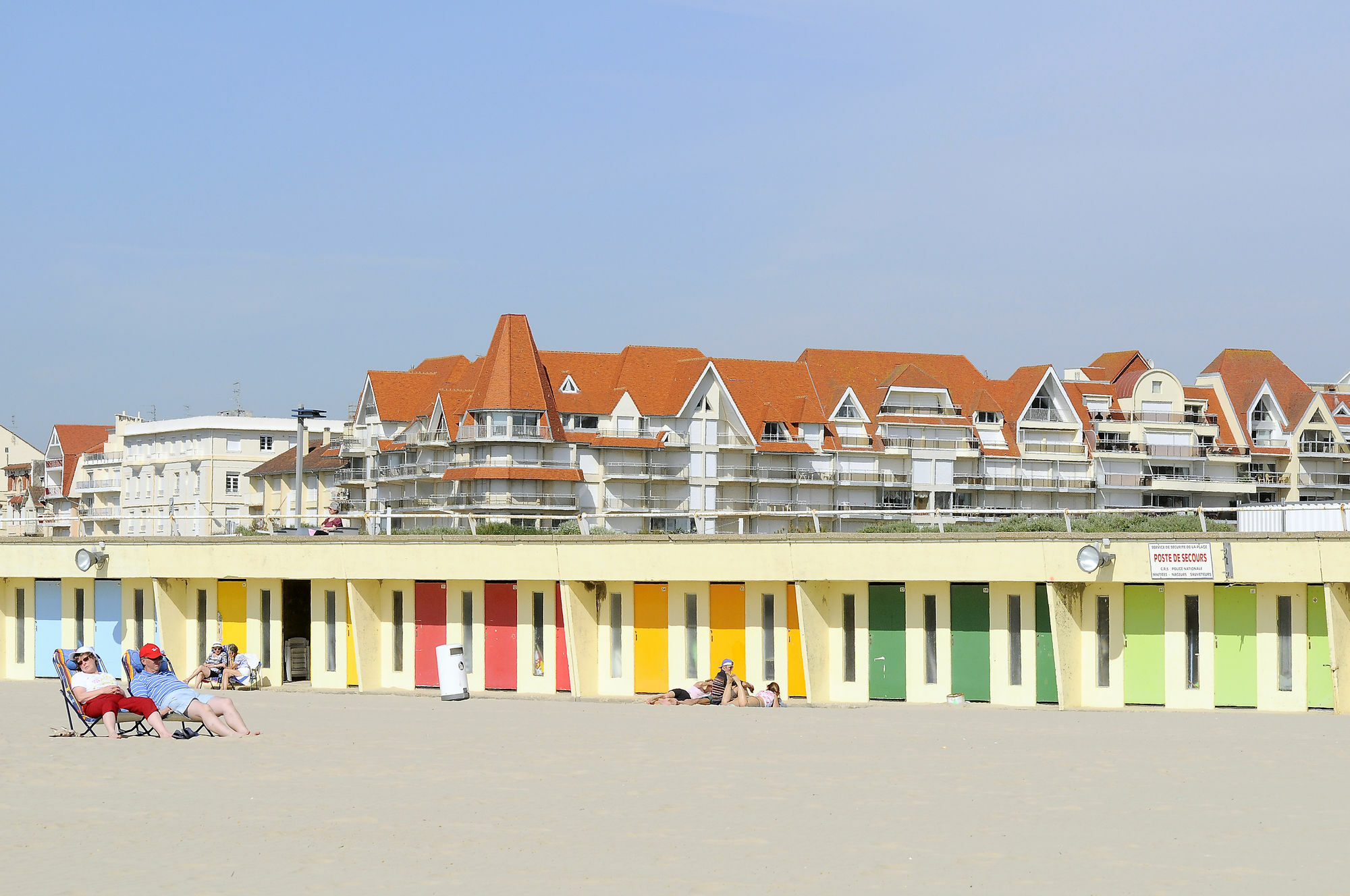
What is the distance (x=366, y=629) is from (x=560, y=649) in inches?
167

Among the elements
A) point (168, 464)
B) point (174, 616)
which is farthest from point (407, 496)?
point (174, 616)

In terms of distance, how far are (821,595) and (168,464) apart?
96892 millimetres

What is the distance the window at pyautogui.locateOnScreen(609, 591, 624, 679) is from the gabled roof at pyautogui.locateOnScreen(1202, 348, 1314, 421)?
7573 centimetres

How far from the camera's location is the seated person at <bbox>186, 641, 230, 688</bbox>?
29.8 meters

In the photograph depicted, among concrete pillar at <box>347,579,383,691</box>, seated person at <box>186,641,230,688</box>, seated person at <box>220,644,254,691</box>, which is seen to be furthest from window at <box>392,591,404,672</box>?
seated person at <box>186,641,230,688</box>

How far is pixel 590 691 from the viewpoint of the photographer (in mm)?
28844

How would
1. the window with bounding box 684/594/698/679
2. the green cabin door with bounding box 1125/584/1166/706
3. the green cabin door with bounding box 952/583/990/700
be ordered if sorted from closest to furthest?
the green cabin door with bounding box 1125/584/1166/706 → the green cabin door with bounding box 952/583/990/700 → the window with bounding box 684/594/698/679

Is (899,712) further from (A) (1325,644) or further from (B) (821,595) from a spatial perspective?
(A) (1325,644)

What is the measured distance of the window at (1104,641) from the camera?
2512cm

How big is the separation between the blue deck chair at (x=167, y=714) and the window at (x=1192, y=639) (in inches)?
583

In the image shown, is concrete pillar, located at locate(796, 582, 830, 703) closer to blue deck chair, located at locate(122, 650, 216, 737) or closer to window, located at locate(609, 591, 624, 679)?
window, located at locate(609, 591, 624, 679)

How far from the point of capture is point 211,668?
30000 mm

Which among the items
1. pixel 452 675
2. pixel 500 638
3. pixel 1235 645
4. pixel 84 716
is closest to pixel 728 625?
pixel 500 638

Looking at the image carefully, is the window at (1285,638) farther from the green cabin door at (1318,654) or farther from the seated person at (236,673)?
the seated person at (236,673)
